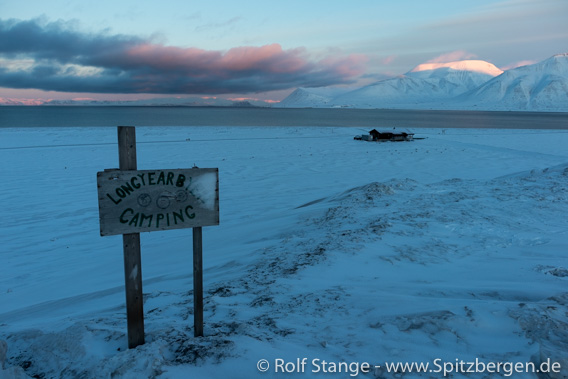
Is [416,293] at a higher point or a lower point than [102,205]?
lower

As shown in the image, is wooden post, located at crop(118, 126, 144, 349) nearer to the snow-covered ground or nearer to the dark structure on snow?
the snow-covered ground

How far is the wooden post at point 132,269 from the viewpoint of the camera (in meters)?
2.95

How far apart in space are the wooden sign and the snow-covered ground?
1.04 meters

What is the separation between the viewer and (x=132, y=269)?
121 inches

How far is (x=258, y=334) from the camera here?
11.2 feet

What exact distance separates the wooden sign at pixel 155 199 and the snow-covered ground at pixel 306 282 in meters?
1.04

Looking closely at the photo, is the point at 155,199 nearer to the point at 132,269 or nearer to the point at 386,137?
the point at 132,269

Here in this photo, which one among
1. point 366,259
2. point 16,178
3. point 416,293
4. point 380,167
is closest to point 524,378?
point 416,293

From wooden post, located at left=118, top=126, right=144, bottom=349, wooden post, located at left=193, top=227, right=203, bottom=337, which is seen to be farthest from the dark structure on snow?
wooden post, located at left=118, top=126, right=144, bottom=349

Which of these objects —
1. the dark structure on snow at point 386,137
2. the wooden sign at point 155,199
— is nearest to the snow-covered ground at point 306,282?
the wooden sign at point 155,199

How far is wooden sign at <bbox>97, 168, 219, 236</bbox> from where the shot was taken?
2.91 metres

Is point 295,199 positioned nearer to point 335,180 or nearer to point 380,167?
point 335,180

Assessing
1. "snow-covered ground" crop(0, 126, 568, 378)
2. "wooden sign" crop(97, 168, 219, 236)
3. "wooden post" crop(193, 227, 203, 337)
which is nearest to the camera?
"wooden sign" crop(97, 168, 219, 236)

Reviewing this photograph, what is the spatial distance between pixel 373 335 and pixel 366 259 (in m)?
1.96
